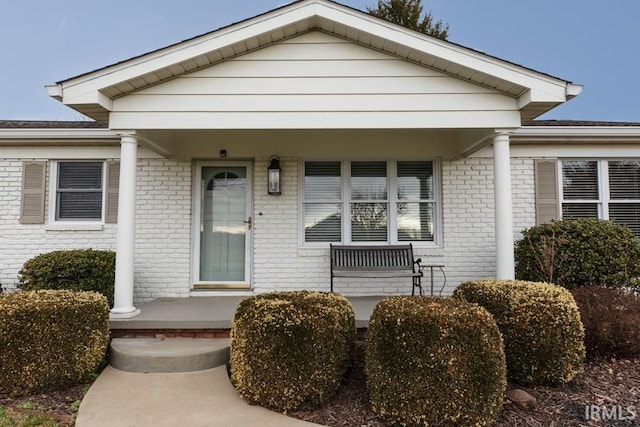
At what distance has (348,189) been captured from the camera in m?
6.82

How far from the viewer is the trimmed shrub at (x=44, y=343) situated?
3660 millimetres

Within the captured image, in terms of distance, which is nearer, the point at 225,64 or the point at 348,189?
the point at 225,64

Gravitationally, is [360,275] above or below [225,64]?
below

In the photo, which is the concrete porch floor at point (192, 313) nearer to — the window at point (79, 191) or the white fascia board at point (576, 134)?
the window at point (79, 191)

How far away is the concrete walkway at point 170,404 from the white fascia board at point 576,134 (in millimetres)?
5405

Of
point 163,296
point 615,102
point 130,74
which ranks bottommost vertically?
point 163,296

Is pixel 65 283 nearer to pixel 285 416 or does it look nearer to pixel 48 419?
pixel 48 419

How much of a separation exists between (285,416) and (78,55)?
89.4 feet

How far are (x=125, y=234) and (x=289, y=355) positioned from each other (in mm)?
2748

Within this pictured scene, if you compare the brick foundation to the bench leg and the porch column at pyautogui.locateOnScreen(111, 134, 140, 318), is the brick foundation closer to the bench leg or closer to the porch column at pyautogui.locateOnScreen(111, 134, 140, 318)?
the porch column at pyautogui.locateOnScreen(111, 134, 140, 318)

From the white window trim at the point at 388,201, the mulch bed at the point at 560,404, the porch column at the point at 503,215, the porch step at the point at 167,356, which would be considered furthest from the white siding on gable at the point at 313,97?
the mulch bed at the point at 560,404

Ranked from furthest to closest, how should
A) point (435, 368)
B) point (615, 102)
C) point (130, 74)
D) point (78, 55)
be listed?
point (615, 102), point (78, 55), point (130, 74), point (435, 368)

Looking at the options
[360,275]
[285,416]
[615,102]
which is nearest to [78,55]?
[360,275]

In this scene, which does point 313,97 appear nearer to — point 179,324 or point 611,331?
point 179,324
